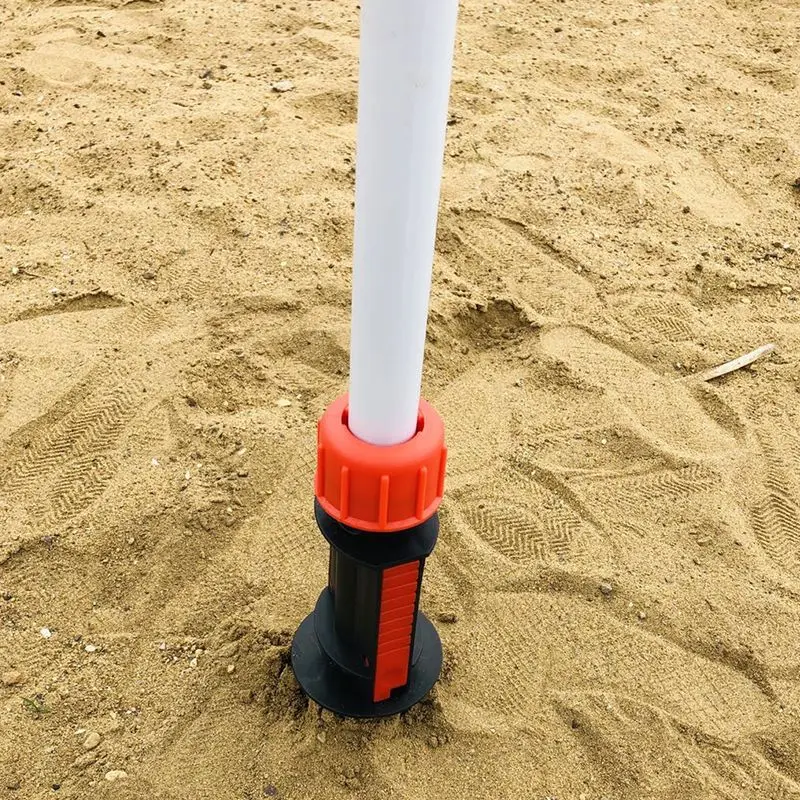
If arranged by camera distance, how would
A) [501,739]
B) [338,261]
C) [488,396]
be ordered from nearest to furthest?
[501,739]
[488,396]
[338,261]

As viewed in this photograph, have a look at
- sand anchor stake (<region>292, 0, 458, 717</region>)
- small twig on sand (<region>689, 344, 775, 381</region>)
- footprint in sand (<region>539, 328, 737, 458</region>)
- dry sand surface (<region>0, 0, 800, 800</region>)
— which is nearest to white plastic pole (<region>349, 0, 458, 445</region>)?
sand anchor stake (<region>292, 0, 458, 717</region>)

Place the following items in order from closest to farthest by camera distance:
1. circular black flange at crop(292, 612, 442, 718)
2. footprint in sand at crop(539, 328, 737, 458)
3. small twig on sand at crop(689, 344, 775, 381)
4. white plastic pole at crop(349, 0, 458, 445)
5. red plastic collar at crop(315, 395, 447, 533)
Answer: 1. white plastic pole at crop(349, 0, 458, 445)
2. red plastic collar at crop(315, 395, 447, 533)
3. circular black flange at crop(292, 612, 442, 718)
4. footprint in sand at crop(539, 328, 737, 458)
5. small twig on sand at crop(689, 344, 775, 381)

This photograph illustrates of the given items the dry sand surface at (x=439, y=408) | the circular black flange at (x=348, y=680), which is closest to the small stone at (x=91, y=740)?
the dry sand surface at (x=439, y=408)

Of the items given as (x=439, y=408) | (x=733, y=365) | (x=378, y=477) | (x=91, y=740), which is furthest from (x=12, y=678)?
(x=733, y=365)

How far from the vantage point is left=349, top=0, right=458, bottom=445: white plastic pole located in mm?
910

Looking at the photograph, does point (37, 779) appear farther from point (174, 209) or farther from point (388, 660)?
point (174, 209)

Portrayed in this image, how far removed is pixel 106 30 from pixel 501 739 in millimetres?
3233

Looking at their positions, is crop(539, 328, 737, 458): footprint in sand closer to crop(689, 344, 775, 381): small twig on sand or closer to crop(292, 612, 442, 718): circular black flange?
crop(689, 344, 775, 381): small twig on sand

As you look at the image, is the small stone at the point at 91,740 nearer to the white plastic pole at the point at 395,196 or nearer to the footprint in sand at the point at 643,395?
the white plastic pole at the point at 395,196

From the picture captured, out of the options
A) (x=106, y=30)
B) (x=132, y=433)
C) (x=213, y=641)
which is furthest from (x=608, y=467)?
(x=106, y=30)

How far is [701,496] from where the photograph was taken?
6.82 ft

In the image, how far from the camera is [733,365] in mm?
2410

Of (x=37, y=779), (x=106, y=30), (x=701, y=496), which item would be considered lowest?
(x=37, y=779)

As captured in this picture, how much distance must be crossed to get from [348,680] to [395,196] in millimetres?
948
